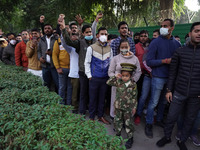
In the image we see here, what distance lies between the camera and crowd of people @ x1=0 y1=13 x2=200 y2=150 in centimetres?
255

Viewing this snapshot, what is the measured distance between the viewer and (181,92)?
2.53 metres

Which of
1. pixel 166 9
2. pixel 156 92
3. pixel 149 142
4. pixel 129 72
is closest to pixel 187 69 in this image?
pixel 156 92

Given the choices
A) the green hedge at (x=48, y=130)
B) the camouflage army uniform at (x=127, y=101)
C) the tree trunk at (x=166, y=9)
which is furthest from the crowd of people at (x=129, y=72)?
the tree trunk at (x=166, y=9)

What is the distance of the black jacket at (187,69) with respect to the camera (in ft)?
7.79

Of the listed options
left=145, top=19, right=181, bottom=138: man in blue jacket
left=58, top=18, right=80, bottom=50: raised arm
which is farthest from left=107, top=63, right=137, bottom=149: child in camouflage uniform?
left=58, top=18, right=80, bottom=50: raised arm

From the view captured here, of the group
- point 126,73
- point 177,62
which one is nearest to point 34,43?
point 126,73

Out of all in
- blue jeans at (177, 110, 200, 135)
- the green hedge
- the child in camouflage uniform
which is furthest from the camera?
blue jeans at (177, 110, 200, 135)

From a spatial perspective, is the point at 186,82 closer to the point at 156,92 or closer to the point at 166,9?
the point at 156,92

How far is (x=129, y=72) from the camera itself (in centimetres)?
274

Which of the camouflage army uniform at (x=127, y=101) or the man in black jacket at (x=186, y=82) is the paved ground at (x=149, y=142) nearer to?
the man in black jacket at (x=186, y=82)

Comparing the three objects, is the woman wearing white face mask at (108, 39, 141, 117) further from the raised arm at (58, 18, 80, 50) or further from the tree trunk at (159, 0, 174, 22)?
the tree trunk at (159, 0, 174, 22)

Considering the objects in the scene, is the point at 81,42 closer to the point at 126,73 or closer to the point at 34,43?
the point at 126,73

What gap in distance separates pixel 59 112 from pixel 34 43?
326cm

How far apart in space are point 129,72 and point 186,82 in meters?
0.92
